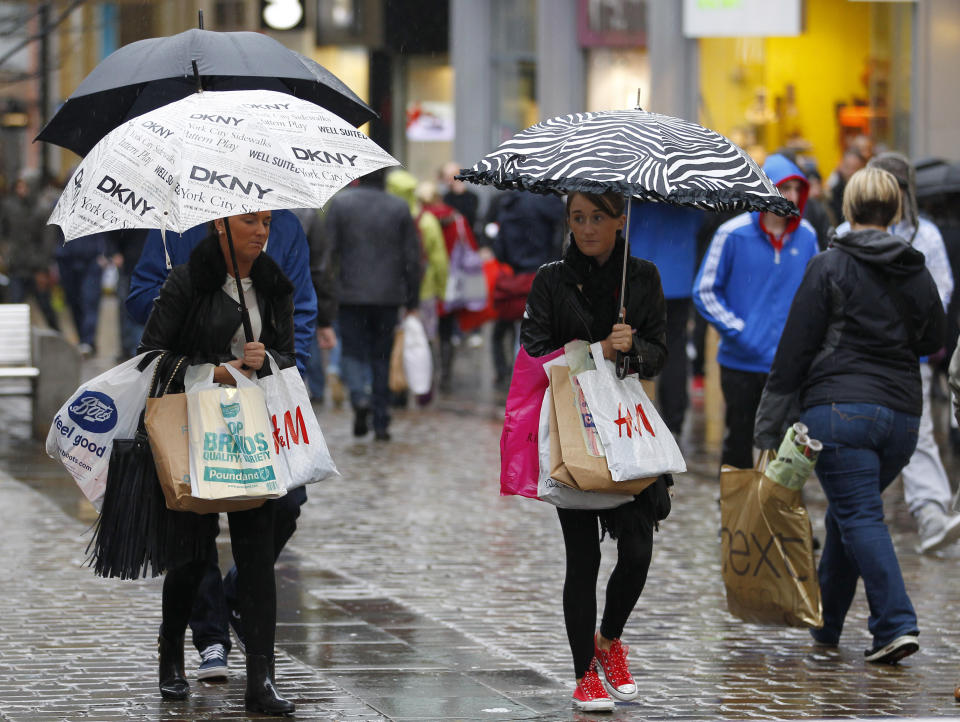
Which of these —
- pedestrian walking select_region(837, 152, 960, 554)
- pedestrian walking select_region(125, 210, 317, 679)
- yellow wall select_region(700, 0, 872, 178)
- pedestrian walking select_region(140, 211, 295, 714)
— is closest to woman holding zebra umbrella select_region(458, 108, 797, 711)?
pedestrian walking select_region(140, 211, 295, 714)

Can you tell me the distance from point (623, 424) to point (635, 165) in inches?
32.8

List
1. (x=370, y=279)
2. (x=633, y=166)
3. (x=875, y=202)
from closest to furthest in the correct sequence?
(x=633, y=166)
(x=875, y=202)
(x=370, y=279)

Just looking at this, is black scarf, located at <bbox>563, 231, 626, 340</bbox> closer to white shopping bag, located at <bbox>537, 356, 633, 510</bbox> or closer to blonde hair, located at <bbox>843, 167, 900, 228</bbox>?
white shopping bag, located at <bbox>537, 356, 633, 510</bbox>

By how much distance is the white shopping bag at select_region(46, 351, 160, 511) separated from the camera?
225 inches

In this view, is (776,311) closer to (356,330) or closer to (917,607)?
(917,607)

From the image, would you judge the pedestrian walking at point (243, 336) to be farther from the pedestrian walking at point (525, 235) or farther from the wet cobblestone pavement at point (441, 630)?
the pedestrian walking at point (525, 235)

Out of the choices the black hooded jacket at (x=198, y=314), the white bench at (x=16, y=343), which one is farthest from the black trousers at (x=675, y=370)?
the black hooded jacket at (x=198, y=314)

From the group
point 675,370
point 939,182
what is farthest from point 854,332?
point 675,370

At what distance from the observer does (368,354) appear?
45.6 ft

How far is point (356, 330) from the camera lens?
14.0m

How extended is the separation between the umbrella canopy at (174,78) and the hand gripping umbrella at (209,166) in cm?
54

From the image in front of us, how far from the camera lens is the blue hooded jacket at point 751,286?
9.11 m

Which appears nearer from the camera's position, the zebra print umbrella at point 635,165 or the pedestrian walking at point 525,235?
the zebra print umbrella at point 635,165

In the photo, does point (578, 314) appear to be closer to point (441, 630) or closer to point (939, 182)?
point (441, 630)
